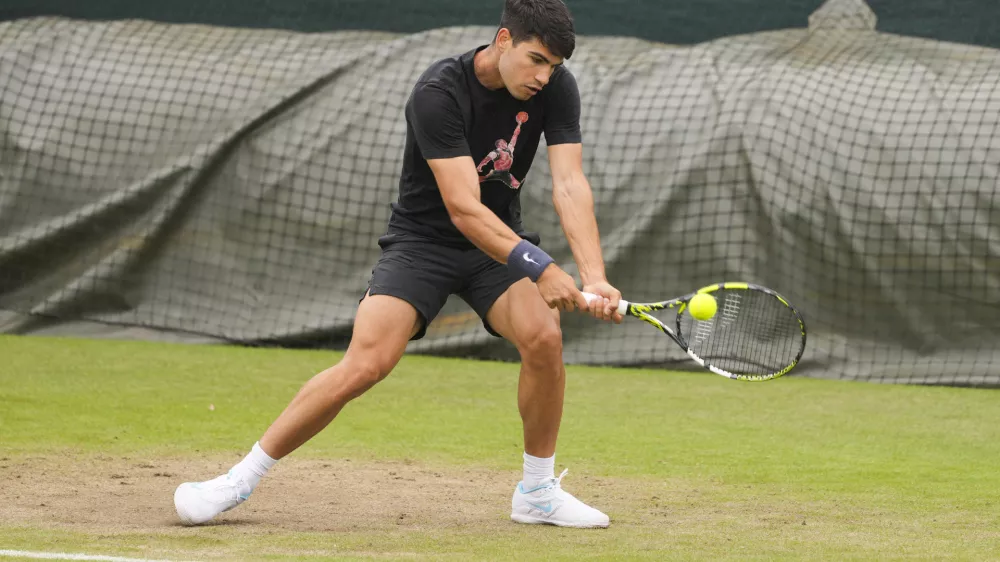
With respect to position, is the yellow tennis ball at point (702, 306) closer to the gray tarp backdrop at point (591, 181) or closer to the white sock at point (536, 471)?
the white sock at point (536, 471)

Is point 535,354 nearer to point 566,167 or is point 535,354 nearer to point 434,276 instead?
point 434,276

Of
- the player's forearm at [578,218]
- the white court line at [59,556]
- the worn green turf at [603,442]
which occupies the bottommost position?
the worn green turf at [603,442]

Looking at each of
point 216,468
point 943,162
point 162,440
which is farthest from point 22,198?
point 943,162

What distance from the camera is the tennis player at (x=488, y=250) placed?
405 cm

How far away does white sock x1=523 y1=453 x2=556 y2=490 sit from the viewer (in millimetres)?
4352

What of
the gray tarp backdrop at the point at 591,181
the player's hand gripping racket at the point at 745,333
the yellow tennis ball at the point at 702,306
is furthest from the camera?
the gray tarp backdrop at the point at 591,181

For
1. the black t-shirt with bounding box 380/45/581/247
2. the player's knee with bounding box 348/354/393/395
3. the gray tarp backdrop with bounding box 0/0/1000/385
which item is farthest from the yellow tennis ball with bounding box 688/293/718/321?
the gray tarp backdrop with bounding box 0/0/1000/385

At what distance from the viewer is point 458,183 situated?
406 cm

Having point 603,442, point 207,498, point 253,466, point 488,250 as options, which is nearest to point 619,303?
point 488,250

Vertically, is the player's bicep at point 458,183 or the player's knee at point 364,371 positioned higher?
the player's bicep at point 458,183

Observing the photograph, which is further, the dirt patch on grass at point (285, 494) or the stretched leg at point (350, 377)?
the dirt patch on grass at point (285, 494)

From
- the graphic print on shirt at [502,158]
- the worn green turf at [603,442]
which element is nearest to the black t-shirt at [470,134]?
the graphic print on shirt at [502,158]

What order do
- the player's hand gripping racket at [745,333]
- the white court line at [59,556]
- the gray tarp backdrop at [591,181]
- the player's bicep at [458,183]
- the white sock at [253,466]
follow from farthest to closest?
1. the gray tarp backdrop at [591,181]
2. the player's hand gripping racket at [745,333]
3. the white sock at [253,466]
4. the player's bicep at [458,183]
5. the white court line at [59,556]

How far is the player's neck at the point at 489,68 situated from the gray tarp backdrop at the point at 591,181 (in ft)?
14.5
